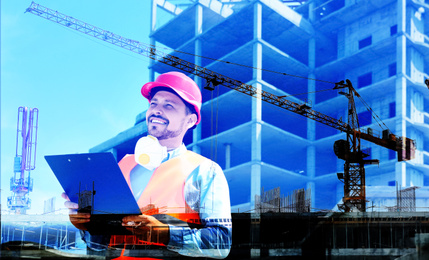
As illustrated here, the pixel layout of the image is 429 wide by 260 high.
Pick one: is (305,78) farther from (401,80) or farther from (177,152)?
(177,152)

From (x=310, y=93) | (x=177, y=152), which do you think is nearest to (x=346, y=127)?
(x=310, y=93)

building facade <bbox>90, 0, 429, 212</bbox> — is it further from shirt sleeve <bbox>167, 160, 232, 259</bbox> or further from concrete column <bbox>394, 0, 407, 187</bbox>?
shirt sleeve <bbox>167, 160, 232, 259</bbox>

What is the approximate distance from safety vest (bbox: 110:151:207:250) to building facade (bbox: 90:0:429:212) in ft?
19.7

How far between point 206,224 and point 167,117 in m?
5.10

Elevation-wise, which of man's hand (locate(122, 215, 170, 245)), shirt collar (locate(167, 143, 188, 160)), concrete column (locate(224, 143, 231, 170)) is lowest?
man's hand (locate(122, 215, 170, 245))

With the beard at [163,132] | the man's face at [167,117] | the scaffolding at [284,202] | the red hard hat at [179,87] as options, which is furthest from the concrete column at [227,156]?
the beard at [163,132]

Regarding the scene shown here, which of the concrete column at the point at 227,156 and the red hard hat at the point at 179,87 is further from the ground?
the red hard hat at the point at 179,87

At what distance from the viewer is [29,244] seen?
26984 mm

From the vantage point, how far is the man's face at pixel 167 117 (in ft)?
89.4

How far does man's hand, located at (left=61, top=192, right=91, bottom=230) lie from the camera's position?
84.6ft

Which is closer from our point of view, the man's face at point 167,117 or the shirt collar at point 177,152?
the shirt collar at point 177,152

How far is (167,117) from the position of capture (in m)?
27.4

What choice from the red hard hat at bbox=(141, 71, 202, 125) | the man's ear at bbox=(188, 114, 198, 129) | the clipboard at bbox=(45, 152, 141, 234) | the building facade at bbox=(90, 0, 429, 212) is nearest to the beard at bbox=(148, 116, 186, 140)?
the man's ear at bbox=(188, 114, 198, 129)

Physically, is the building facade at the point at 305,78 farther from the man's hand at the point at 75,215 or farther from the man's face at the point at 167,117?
the man's hand at the point at 75,215
